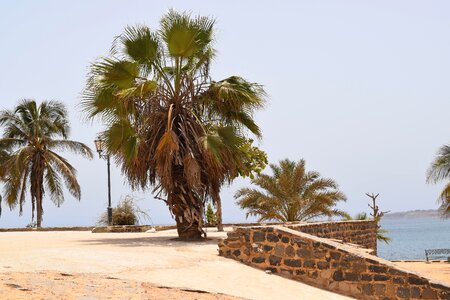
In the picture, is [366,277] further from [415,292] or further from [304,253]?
[304,253]

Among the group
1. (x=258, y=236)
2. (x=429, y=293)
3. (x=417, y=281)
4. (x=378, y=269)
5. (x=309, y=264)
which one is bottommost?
(x=429, y=293)

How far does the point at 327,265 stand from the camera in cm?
1162

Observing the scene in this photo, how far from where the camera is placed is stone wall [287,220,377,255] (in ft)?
51.7

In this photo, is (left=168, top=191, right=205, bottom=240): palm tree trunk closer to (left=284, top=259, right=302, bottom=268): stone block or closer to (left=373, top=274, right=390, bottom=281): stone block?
(left=284, top=259, right=302, bottom=268): stone block

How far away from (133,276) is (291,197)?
65.8 feet

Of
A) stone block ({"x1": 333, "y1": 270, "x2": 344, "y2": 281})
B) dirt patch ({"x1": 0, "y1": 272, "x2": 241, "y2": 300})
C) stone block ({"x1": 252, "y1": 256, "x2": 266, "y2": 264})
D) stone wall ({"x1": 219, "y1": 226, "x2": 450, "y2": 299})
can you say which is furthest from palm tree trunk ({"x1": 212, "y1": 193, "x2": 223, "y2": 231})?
dirt patch ({"x1": 0, "y1": 272, "x2": 241, "y2": 300})

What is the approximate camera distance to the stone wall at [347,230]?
15750 millimetres

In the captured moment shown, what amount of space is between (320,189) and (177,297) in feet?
71.4

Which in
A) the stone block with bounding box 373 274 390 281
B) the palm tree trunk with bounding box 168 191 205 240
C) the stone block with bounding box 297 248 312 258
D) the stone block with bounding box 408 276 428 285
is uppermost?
the palm tree trunk with bounding box 168 191 205 240

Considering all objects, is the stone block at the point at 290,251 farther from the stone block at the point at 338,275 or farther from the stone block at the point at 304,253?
the stone block at the point at 338,275

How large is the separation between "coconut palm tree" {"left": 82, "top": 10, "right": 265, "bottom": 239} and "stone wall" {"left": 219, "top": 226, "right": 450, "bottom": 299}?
3352 mm

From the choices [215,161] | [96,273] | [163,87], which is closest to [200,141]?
[215,161]

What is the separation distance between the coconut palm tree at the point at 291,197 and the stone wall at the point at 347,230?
7715 millimetres

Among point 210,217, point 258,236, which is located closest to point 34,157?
point 210,217
